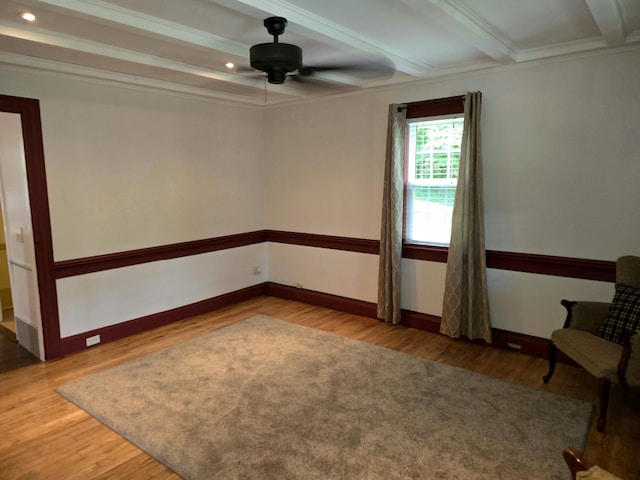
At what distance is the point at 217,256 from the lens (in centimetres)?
514

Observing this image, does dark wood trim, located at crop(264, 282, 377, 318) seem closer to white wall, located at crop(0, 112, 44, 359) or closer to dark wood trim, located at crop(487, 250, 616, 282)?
dark wood trim, located at crop(487, 250, 616, 282)

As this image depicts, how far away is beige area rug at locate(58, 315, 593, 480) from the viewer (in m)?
2.36

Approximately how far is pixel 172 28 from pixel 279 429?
2.73 metres

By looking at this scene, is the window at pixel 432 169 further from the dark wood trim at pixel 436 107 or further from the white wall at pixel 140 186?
the white wall at pixel 140 186

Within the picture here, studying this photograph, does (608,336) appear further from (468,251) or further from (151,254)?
(151,254)

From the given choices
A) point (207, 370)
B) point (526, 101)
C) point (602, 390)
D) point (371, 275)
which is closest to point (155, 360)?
point (207, 370)

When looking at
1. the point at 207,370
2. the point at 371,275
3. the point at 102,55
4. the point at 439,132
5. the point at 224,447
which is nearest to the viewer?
the point at 224,447

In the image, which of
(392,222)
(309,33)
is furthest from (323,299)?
(309,33)

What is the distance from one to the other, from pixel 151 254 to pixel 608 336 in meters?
4.14

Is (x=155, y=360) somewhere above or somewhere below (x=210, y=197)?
below

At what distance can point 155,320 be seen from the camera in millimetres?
4496

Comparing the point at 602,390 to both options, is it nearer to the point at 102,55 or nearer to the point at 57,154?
the point at 102,55

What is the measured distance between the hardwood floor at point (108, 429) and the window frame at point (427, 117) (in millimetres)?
816

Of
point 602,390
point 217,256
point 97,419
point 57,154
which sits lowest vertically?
point 97,419
